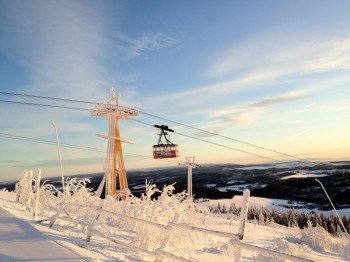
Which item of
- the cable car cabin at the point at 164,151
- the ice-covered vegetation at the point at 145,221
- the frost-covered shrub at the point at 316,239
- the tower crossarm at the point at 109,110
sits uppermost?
the tower crossarm at the point at 109,110

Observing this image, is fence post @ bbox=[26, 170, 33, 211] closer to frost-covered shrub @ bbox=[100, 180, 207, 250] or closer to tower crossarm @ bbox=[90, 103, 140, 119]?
frost-covered shrub @ bbox=[100, 180, 207, 250]

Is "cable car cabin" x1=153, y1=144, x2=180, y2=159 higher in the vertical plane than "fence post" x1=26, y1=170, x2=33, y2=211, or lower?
higher

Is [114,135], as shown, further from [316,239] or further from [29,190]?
[316,239]

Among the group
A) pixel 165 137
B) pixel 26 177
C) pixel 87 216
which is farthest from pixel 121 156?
pixel 87 216

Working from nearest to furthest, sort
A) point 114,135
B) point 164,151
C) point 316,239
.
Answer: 1. point 316,239
2. point 114,135
3. point 164,151

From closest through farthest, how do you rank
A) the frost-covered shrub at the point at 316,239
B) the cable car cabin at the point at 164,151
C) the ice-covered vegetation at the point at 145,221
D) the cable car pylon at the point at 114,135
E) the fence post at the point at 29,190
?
the ice-covered vegetation at the point at 145,221
the fence post at the point at 29,190
the frost-covered shrub at the point at 316,239
the cable car pylon at the point at 114,135
the cable car cabin at the point at 164,151

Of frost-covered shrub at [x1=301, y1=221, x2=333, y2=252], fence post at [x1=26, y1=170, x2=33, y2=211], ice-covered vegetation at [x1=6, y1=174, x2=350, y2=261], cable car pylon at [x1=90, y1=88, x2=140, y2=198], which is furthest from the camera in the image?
cable car pylon at [x1=90, y1=88, x2=140, y2=198]

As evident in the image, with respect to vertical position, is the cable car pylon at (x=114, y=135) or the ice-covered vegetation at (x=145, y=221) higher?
the cable car pylon at (x=114, y=135)

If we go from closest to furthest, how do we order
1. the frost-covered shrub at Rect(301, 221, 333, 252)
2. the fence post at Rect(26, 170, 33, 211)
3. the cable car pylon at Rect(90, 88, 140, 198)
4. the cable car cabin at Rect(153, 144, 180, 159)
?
the fence post at Rect(26, 170, 33, 211), the frost-covered shrub at Rect(301, 221, 333, 252), the cable car pylon at Rect(90, 88, 140, 198), the cable car cabin at Rect(153, 144, 180, 159)

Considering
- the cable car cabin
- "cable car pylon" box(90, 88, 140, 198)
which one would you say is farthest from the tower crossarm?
the cable car cabin

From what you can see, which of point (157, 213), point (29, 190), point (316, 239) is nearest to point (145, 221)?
point (157, 213)

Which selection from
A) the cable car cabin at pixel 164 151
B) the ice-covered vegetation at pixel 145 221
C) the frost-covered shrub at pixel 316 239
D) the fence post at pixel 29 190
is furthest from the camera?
the cable car cabin at pixel 164 151

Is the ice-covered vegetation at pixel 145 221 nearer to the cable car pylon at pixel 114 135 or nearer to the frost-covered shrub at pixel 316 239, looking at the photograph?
the frost-covered shrub at pixel 316 239

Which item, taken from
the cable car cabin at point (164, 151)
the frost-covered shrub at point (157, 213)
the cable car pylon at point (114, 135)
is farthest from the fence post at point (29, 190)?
the cable car cabin at point (164, 151)
